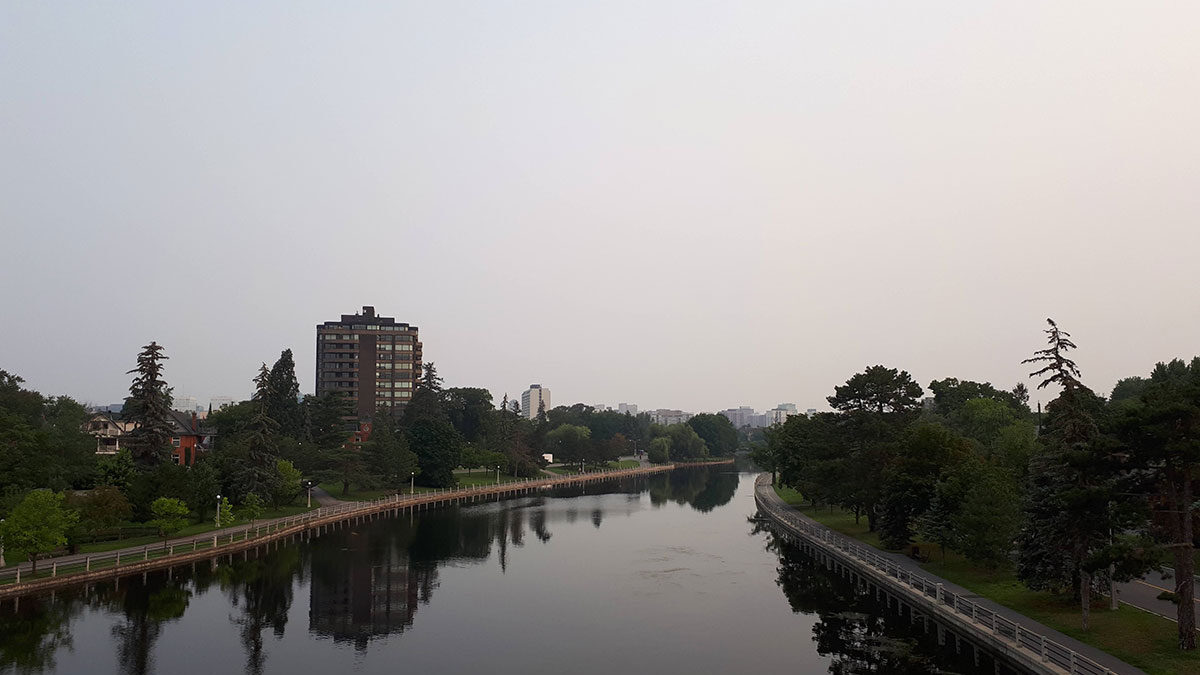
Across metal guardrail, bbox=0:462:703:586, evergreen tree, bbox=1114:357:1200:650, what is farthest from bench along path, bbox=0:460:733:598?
evergreen tree, bbox=1114:357:1200:650

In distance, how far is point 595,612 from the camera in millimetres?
51406

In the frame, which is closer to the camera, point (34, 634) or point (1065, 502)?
point (1065, 502)

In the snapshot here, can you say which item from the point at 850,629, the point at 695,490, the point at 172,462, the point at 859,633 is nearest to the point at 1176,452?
the point at 859,633

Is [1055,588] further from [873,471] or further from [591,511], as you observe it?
[591,511]

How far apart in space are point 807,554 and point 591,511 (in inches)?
1775

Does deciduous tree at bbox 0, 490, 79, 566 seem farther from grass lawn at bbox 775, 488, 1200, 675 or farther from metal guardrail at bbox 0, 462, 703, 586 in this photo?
grass lawn at bbox 775, 488, 1200, 675

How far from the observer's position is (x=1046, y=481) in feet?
136

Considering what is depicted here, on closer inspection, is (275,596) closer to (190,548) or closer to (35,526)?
(35,526)

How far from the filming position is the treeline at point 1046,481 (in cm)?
3238

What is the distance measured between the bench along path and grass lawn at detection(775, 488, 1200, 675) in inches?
2256

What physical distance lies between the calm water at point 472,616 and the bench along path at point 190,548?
6.95 feet

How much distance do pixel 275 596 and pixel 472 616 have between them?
15.0m

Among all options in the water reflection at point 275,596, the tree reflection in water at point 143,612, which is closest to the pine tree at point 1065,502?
the water reflection at point 275,596

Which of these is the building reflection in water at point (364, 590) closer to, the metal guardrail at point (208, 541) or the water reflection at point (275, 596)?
the water reflection at point (275, 596)
